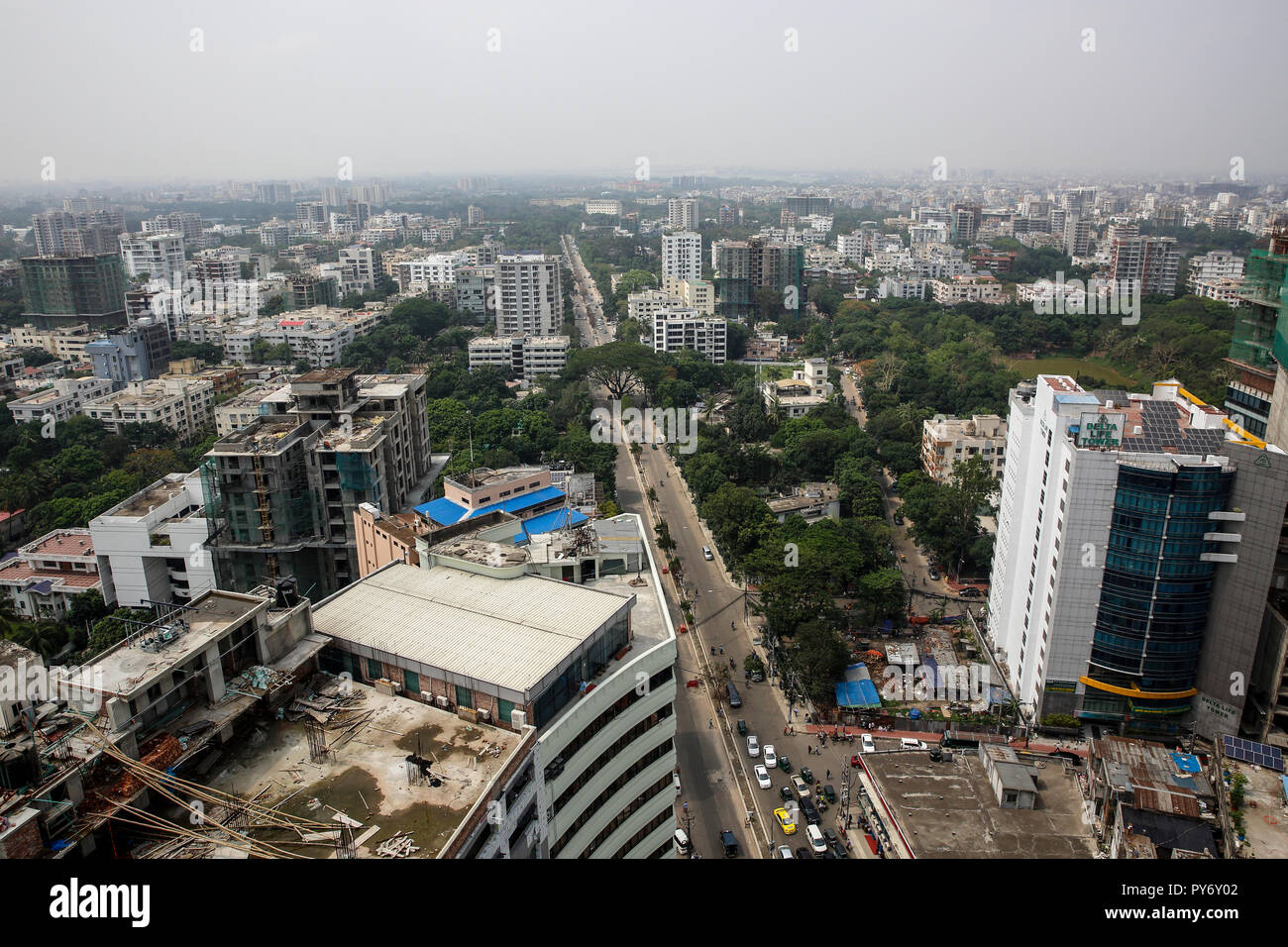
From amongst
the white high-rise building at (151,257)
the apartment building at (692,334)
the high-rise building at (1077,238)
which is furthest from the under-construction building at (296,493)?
the high-rise building at (1077,238)

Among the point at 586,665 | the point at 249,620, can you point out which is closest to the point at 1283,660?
the point at 586,665

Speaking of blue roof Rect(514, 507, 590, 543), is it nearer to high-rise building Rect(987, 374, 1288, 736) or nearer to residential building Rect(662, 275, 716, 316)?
high-rise building Rect(987, 374, 1288, 736)

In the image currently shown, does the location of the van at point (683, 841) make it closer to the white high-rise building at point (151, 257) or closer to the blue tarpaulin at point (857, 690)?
the blue tarpaulin at point (857, 690)

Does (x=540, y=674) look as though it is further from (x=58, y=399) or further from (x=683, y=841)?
(x=58, y=399)

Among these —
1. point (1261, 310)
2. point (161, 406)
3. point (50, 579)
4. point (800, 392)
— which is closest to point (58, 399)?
point (161, 406)

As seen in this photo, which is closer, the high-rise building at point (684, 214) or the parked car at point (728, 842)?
the parked car at point (728, 842)
